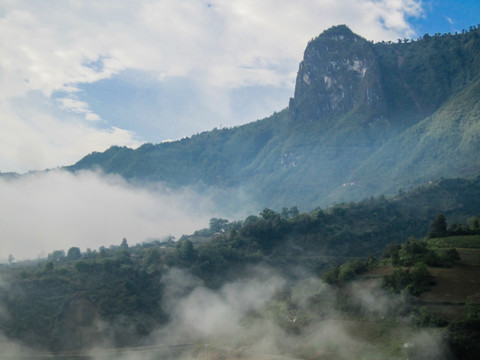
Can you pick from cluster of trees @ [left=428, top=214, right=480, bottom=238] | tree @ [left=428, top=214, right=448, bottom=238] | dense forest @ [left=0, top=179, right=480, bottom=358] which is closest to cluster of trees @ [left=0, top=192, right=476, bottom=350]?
dense forest @ [left=0, top=179, right=480, bottom=358]

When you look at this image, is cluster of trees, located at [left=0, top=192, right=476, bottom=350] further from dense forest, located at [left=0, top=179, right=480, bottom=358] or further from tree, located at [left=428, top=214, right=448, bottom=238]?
tree, located at [left=428, top=214, right=448, bottom=238]

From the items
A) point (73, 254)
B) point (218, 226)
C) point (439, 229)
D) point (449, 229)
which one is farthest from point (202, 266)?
point (218, 226)

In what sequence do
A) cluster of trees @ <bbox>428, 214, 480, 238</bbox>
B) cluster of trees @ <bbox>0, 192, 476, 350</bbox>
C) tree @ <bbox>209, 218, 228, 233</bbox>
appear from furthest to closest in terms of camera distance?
tree @ <bbox>209, 218, 228, 233</bbox>
cluster of trees @ <bbox>428, 214, 480, 238</bbox>
cluster of trees @ <bbox>0, 192, 476, 350</bbox>

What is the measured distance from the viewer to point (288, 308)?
70.1 metres

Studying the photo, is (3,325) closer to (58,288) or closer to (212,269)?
(58,288)

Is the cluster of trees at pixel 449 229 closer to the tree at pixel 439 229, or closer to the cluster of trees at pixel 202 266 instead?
the tree at pixel 439 229

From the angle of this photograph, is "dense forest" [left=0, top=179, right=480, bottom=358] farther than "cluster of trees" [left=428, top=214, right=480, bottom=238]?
No

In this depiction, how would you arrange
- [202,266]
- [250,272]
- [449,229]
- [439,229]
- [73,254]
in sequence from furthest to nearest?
[73,254]
[250,272]
[202,266]
[449,229]
[439,229]

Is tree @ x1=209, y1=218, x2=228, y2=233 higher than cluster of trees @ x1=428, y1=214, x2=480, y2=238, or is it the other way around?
tree @ x1=209, y1=218, x2=228, y2=233

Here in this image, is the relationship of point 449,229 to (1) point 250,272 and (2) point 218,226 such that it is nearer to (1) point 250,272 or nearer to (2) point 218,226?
(1) point 250,272

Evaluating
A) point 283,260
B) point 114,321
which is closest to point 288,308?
point 114,321

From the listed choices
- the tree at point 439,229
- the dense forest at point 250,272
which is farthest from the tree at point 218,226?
the tree at point 439,229

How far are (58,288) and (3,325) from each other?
11449 millimetres

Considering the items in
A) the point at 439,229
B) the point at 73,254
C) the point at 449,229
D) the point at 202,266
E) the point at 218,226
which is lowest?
the point at 202,266
